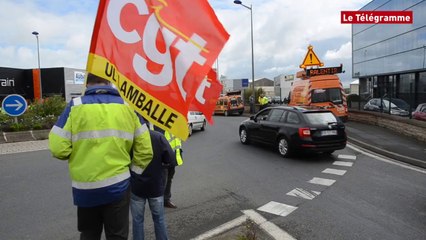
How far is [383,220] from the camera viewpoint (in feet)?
17.5

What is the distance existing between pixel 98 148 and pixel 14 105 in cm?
1434

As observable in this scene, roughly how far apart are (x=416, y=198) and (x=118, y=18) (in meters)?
5.90

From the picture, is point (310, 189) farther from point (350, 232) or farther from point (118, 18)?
point (118, 18)

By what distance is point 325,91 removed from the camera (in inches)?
745

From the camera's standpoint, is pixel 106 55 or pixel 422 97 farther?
pixel 422 97

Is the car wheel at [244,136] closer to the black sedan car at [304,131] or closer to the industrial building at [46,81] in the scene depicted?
the black sedan car at [304,131]

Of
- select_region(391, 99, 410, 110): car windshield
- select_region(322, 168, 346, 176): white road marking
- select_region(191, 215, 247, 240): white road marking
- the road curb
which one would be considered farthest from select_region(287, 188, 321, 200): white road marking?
select_region(391, 99, 410, 110): car windshield

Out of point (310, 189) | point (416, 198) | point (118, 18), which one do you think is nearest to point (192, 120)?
point (310, 189)

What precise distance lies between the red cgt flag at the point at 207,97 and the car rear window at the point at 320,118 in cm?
769

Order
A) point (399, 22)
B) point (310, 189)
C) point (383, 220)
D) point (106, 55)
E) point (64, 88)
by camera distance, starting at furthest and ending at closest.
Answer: point (64, 88) < point (399, 22) < point (310, 189) < point (383, 220) < point (106, 55)

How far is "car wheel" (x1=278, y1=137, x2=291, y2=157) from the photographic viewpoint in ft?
35.1

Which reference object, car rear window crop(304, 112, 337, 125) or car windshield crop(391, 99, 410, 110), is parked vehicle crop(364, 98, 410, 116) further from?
car rear window crop(304, 112, 337, 125)

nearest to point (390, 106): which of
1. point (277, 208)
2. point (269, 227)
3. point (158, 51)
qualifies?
point (277, 208)

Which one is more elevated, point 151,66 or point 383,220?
point 151,66
